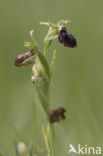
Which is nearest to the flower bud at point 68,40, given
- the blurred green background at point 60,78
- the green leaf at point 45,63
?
the green leaf at point 45,63

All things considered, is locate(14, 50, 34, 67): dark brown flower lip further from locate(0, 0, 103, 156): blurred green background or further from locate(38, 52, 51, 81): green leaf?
locate(0, 0, 103, 156): blurred green background

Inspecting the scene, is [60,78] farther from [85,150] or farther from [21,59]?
[21,59]

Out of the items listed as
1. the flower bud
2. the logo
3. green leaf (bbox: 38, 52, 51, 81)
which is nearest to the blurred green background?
the logo

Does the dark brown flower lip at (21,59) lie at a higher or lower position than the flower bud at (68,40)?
lower

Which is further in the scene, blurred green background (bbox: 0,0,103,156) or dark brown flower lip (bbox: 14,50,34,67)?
blurred green background (bbox: 0,0,103,156)

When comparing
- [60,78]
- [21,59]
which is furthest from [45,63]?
[60,78]

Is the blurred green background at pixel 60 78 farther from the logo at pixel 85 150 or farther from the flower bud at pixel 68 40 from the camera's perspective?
the flower bud at pixel 68 40

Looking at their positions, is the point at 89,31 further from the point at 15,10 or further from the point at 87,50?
the point at 15,10

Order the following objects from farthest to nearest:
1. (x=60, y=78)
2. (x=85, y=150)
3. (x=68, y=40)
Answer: (x=60, y=78), (x=85, y=150), (x=68, y=40)

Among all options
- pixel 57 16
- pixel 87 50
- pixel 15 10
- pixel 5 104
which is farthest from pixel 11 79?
pixel 15 10
